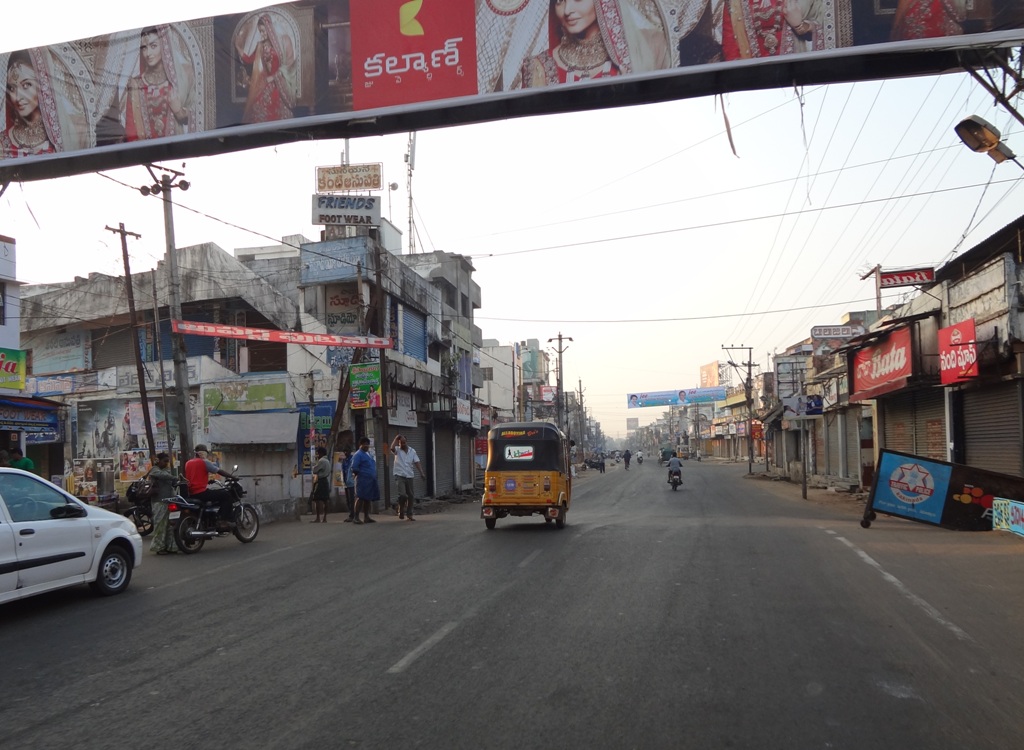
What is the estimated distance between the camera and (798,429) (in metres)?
51.8

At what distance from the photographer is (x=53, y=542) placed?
363 inches

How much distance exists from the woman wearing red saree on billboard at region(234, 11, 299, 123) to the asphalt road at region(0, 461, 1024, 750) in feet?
18.5

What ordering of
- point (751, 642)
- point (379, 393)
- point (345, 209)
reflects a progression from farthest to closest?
1. point (345, 209)
2. point (379, 393)
3. point (751, 642)

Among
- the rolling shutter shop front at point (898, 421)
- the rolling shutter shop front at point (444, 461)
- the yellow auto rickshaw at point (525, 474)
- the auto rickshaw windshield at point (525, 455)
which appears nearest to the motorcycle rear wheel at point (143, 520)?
the yellow auto rickshaw at point (525, 474)

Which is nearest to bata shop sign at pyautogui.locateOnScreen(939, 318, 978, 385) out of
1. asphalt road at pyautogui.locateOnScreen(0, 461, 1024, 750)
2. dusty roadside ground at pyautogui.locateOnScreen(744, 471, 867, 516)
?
dusty roadside ground at pyautogui.locateOnScreen(744, 471, 867, 516)

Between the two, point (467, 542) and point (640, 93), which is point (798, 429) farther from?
point (640, 93)

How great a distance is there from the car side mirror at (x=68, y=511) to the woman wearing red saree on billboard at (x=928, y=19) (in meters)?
10.3

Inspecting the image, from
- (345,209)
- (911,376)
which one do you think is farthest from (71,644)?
(345,209)

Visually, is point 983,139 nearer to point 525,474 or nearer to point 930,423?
point 525,474

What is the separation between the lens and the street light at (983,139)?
27.8 feet

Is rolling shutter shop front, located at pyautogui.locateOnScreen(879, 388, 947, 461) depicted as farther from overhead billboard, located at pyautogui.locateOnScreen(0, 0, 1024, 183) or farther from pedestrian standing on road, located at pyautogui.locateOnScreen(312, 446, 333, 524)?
overhead billboard, located at pyautogui.locateOnScreen(0, 0, 1024, 183)

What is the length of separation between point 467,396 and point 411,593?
35.8m

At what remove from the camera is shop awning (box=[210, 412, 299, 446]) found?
2775 cm

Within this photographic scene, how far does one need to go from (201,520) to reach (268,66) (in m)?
8.36
